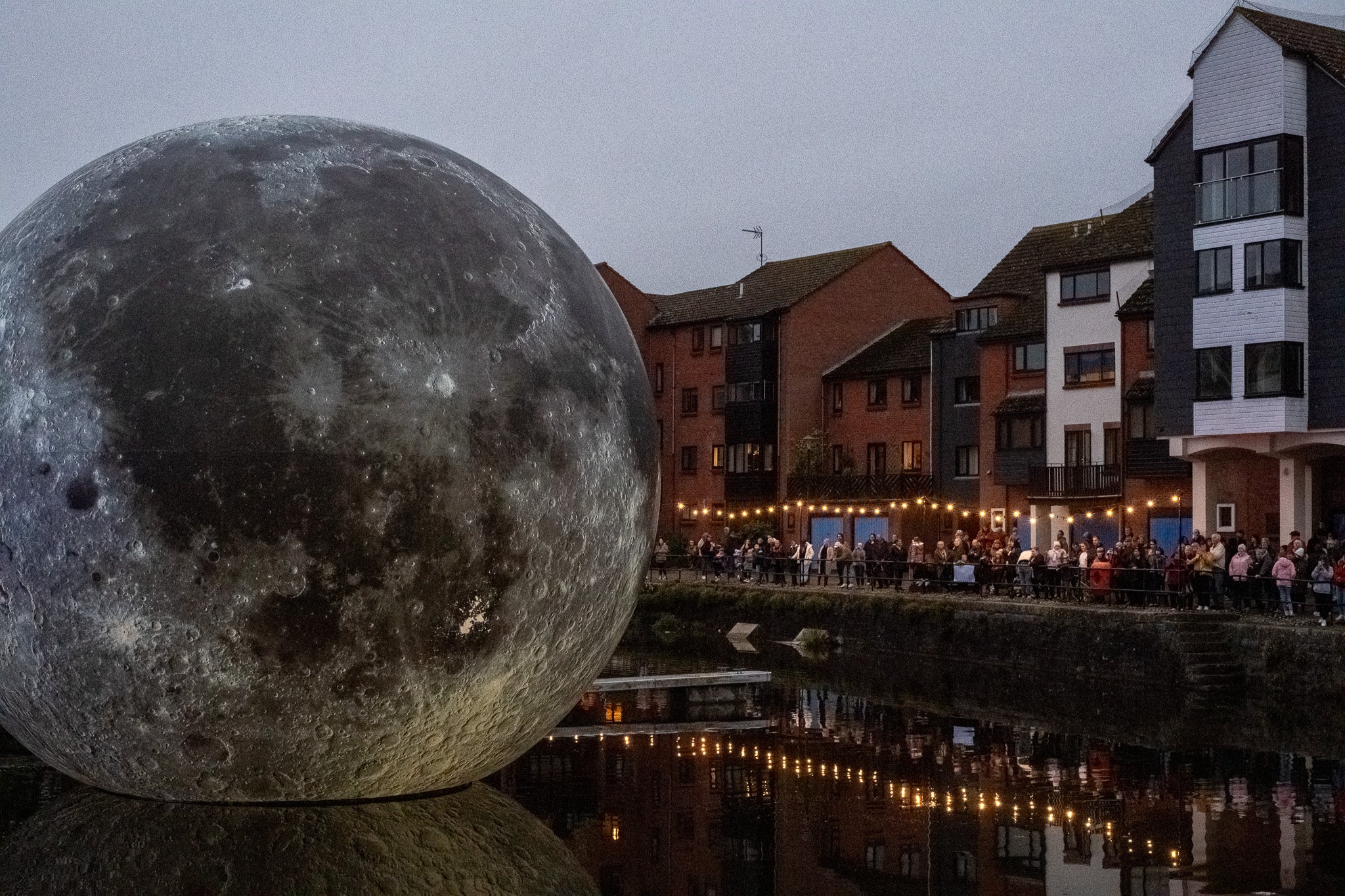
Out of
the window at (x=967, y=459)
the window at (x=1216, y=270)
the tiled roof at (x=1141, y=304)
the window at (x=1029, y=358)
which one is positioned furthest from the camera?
the window at (x=967, y=459)

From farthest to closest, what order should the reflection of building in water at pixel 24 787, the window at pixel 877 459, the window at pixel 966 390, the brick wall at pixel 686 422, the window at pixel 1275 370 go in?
the brick wall at pixel 686 422, the window at pixel 877 459, the window at pixel 966 390, the window at pixel 1275 370, the reflection of building in water at pixel 24 787

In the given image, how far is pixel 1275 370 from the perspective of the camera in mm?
42031

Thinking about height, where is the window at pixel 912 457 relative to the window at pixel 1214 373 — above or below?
below

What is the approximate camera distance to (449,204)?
13.0 m

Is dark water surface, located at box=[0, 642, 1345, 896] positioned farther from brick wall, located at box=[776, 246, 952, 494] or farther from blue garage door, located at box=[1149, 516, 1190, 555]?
brick wall, located at box=[776, 246, 952, 494]

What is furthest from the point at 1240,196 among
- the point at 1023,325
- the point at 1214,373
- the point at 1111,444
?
the point at 1023,325

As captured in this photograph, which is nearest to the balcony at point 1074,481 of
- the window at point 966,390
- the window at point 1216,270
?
the window at point 966,390

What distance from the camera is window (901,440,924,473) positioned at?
63.2 m

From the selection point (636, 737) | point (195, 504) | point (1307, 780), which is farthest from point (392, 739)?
point (1307, 780)

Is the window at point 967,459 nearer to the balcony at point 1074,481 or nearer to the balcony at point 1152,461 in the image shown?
the balcony at point 1074,481

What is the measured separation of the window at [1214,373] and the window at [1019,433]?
1180cm

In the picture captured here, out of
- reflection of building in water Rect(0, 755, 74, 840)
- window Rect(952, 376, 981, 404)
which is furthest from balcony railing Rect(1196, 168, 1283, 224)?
reflection of building in water Rect(0, 755, 74, 840)

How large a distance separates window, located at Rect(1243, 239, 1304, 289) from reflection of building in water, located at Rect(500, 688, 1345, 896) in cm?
2277

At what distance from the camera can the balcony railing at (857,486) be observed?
6222cm
